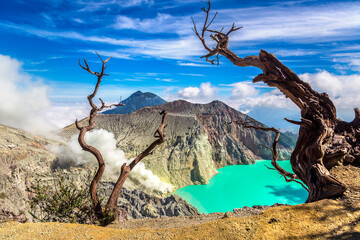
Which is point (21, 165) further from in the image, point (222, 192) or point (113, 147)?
point (222, 192)

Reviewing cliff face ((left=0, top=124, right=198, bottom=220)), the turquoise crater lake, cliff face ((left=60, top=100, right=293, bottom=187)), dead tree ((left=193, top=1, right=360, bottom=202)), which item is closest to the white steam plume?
cliff face ((left=0, top=124, right=198, bottom=220))

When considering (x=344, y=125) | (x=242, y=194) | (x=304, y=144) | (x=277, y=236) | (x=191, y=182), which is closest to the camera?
(x=277, y=236)

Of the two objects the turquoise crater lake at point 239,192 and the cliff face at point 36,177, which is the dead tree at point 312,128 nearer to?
the cliff face at point 36,177

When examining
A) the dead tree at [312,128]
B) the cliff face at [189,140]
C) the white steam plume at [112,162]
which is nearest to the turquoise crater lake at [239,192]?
the cliff face at [189,140]

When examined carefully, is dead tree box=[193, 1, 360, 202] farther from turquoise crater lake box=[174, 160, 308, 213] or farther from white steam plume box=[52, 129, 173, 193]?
white steam plume box=[52, 129, 173, 193]

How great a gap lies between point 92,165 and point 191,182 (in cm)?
1942

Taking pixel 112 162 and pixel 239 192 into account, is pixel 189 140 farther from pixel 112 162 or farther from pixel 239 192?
pixel 239 192

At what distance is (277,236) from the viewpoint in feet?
12.5

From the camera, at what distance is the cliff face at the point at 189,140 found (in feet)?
154

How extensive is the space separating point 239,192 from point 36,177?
32383 mm

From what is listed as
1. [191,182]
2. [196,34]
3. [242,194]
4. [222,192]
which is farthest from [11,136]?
[196,34]

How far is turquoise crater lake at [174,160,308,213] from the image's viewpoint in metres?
34.0

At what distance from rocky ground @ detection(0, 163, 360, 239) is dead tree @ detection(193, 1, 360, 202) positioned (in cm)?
112

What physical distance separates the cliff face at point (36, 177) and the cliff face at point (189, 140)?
35.8 ft
